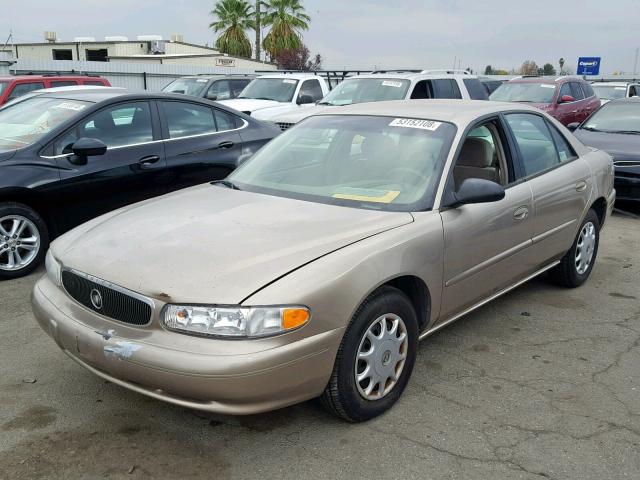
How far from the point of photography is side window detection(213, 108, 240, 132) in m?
6.87

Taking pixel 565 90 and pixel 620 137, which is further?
pixel 565 90

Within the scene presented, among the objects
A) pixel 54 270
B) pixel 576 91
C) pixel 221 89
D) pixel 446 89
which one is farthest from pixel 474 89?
pixel 54 270

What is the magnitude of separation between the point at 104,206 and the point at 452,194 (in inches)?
134

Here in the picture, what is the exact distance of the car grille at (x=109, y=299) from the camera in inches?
112

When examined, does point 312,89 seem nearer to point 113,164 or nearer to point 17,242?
point 113,164

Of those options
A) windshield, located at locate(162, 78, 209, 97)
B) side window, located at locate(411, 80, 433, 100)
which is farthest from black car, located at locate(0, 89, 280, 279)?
windshield, located at locate(162, 78, 209, 97)

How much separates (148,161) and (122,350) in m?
3.55

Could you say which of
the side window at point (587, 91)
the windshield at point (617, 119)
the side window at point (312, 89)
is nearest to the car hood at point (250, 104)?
the side window at point (312, 89)

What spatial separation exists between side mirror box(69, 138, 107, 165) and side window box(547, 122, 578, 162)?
3.67 meters

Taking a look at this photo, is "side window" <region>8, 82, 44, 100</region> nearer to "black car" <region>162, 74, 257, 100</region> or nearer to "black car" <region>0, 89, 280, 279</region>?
"black car" <region>162, 74, 257, 100</region>

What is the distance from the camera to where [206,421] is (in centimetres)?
326

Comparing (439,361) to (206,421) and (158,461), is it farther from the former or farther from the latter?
(158,461)

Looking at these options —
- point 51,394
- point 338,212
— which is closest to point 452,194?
point 338,212

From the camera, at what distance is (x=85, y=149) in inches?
215
